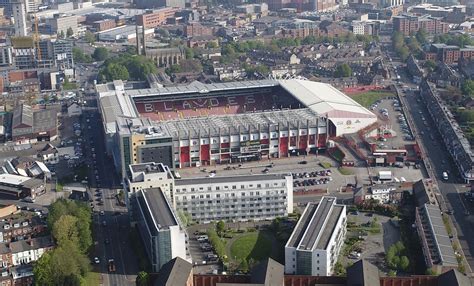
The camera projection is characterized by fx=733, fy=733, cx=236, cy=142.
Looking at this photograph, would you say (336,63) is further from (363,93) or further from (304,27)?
(304,27)

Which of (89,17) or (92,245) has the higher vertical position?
(89,17)

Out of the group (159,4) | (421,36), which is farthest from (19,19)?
(421,36)

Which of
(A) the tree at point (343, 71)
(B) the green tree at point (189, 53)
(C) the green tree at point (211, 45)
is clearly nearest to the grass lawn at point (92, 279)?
(A) the tree at point (343, 71)

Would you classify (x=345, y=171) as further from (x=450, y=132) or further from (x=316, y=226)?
(x=316, y=226)

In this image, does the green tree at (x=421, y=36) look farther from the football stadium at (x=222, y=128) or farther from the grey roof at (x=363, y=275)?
the grey roof at (x=363, y=275)

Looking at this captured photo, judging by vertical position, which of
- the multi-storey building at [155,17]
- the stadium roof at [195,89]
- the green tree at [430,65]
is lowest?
the green tree at [430,65]

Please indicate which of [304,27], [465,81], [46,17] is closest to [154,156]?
[465,81]

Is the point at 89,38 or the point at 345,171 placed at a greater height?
the point at 89,38
